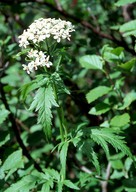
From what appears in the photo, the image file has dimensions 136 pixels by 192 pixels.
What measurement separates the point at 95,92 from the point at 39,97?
2.34 feet

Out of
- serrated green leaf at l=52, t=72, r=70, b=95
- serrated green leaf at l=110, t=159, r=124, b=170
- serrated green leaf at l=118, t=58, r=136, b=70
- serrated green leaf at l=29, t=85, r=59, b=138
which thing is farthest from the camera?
serrated green leaf at l=110, t=159, r=124, b=170

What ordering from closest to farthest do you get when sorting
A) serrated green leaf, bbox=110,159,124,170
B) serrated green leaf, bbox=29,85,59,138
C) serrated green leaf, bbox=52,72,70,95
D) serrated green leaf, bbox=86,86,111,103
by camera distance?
serrated green leaf, bbox=29,85,59,138
serrated green leaf, bbox=52,72,70,95
serrated green leaf, bbox=86,86,111,103
serrated green leaf, bbox=110,159,124,170

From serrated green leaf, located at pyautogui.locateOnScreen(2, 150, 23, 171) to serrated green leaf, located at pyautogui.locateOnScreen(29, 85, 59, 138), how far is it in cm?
49

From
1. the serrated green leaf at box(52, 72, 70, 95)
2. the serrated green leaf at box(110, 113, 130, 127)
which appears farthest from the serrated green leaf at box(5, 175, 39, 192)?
the serrated green leaf at box(110, 113, 130, 127)

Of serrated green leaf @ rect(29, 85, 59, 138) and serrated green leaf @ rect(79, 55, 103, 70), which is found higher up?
serrated green leaf @ rect(79, 55, 103, 70)

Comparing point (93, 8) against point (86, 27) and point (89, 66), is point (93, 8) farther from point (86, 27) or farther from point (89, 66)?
point (89, 66)

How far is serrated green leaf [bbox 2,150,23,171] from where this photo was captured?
2.01 m

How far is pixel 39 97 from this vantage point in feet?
5.40

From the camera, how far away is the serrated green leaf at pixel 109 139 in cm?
169

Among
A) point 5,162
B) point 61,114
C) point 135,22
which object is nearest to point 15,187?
point 5,162

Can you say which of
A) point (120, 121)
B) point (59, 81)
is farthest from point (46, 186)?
point (120, 121)

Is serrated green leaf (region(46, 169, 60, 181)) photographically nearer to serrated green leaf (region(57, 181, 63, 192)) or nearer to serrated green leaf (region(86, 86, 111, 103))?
serrated green leaf (region(57, 181, 63, 192))

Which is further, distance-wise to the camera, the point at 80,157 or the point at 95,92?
the point at 80,157

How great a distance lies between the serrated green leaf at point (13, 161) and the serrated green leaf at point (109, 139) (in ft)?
1.66
